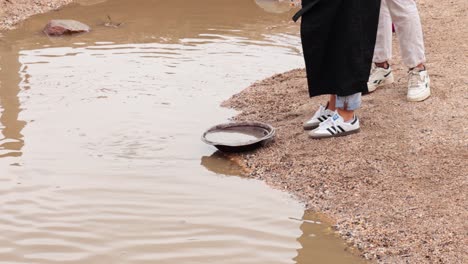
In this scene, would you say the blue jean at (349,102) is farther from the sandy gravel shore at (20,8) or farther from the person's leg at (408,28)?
the sandy gravel shore at (20,8)

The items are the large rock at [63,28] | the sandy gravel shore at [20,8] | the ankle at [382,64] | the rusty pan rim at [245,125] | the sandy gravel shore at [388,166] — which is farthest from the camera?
the sandy gravel shore at [20,8]

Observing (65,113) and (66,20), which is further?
(66,20)

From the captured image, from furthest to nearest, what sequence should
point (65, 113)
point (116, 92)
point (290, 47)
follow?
point (290, 47), point (116, 92), point (65, 113)

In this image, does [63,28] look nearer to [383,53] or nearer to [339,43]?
[383,53]

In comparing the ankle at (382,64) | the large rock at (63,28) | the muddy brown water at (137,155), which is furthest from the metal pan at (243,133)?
the large rock at (63,28)

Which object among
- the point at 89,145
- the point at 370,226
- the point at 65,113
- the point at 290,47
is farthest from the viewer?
the point at 290,47

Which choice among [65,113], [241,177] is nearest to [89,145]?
[65,113]

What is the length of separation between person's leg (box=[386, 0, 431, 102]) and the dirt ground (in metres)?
0.11

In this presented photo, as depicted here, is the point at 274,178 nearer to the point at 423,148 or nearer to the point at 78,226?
the point at 423,148

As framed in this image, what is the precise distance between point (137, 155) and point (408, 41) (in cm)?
215

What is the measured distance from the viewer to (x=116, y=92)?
22.0 ft

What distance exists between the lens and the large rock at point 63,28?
8.93m

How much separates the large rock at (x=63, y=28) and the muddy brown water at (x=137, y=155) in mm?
130

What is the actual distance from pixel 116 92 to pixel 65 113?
2.21 feet
